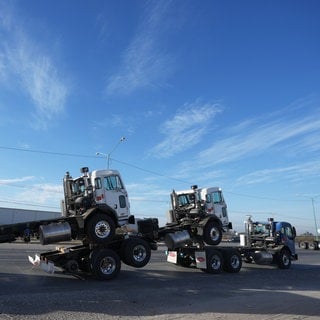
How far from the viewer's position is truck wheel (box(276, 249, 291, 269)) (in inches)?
938

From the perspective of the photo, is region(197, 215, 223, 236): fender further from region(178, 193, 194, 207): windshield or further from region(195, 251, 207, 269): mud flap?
region(178, 193, 194, 207): windshield

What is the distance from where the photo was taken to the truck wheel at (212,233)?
64.3ft

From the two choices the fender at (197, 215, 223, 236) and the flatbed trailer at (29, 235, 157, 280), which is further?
the fender at (197, 215, 223, 236)

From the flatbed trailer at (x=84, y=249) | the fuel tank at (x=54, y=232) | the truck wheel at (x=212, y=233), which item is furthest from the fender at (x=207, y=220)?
the fuel tank at (x=54, y=232)

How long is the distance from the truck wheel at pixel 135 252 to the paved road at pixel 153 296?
540 millimetres

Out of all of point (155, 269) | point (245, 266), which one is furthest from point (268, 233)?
point (155, 269)

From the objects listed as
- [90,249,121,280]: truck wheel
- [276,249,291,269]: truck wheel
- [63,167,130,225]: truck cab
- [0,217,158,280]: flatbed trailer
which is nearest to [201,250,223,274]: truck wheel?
[0,217,158,280]: flatbed trailer

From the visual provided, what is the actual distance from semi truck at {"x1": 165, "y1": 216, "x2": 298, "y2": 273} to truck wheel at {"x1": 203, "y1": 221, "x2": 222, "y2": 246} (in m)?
0.29

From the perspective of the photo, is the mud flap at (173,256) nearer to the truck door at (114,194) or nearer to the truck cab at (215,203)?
the truck cab at (215,203)

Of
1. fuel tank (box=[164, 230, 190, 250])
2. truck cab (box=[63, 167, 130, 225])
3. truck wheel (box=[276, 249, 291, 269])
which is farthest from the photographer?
truck wheel (box=[276, 249, 291, 269])

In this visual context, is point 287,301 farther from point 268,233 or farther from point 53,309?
point 268,233

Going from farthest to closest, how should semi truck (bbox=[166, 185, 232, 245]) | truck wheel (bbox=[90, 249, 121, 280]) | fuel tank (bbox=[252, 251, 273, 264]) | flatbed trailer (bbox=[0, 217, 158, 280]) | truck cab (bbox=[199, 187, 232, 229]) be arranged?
fuel tank (bbox=[252, 251, 273, 264]) → truck cab (bbox=[199, 187, 232, 229]) → semi truck (bbox=[166, 185, 232, 245]) → truck wheel (bbox=[90, 249, 121, 280]) → flatbed trailer (bbox=[0, 217, 158, 280])

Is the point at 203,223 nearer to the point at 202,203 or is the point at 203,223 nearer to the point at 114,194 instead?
the point at 202,203

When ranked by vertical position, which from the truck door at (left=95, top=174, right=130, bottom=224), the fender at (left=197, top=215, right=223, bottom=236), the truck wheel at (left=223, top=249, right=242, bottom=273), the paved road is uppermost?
the truck door at (left=95, top=174, right=130, bottom=224)
